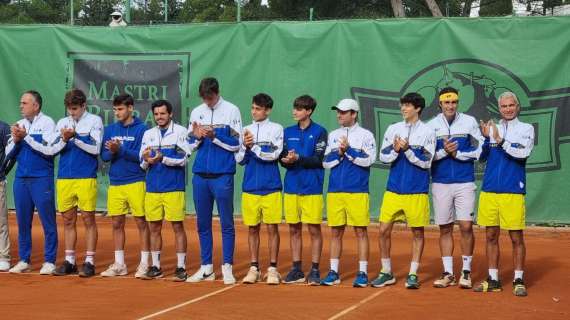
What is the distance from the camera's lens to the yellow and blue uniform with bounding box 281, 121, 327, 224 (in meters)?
9.34

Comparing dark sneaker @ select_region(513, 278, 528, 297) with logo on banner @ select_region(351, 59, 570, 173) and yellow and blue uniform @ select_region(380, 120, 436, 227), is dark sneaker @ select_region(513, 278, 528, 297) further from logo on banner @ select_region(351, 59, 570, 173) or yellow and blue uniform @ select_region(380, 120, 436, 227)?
logo on banner @ select_region(351, 59, 570, 173)

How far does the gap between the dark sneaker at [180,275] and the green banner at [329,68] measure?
3.91 m

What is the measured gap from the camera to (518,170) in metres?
8.80

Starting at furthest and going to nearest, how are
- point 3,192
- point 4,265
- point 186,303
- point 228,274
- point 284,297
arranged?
point 3,192 → point 4,265 → point 228,274 → point 284,297 → point 186,303

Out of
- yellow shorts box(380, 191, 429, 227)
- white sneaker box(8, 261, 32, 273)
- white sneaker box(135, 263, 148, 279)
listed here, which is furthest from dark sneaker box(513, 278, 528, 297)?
white sneaker box(8, 261, 32, 273)

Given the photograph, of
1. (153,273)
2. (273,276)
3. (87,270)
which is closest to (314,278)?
Answer: (273,276)

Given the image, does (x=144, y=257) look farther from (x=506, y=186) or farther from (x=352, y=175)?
(x=506, y=186)

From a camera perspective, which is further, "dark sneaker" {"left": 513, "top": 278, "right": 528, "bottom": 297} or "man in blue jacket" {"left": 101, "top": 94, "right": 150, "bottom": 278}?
"man in blue jacket" {"left": 101, "top": 94, "right": 150, "bottom": 278}

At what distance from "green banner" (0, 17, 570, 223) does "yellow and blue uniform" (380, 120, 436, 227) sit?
3.62 m

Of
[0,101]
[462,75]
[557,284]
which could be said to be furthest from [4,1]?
[557,284]

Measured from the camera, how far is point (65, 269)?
9.88 m

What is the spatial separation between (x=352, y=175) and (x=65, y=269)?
10.2ft

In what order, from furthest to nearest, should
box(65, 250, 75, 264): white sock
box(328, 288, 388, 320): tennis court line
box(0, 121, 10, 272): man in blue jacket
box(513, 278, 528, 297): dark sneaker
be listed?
box(0, 121, 10, 272): man in blue jacket < box(65, 250, 75, 264): white sock < box(513, 278, 528, 297): dark sneaker < box(328, 288, 388, 320): tennis court line

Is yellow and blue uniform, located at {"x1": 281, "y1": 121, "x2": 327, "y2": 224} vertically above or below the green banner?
below
